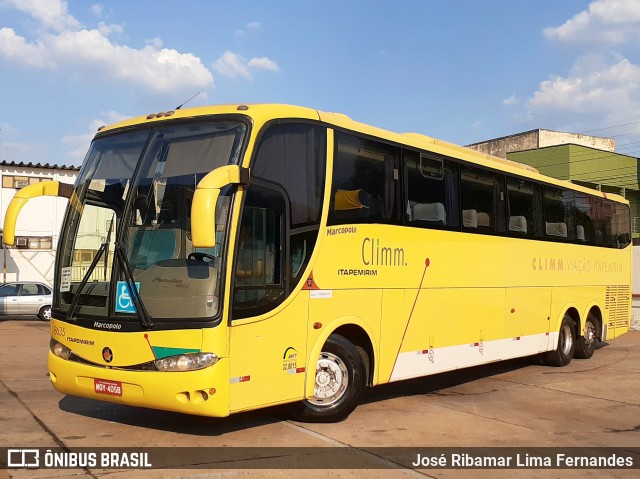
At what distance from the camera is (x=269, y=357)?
23.9 ft

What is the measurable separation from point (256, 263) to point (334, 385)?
6.49ft

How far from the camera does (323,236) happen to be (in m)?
8.06

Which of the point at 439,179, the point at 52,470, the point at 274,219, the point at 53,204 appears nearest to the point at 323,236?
the point at 274,219

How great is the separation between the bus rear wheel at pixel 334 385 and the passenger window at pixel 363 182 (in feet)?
4.99

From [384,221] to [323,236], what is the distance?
1.25 meters

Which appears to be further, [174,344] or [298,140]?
[298,140]

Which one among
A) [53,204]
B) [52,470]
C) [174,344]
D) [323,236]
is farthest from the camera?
[53,204]

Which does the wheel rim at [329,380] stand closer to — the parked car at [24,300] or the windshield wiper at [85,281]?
the windshield wiper at [85,281]

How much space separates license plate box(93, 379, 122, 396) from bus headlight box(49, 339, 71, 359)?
0.58 metres

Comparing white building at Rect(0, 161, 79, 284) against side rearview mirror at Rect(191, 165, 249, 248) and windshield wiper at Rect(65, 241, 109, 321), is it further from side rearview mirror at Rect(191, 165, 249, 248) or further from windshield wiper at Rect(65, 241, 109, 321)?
side rearview mirror at Rect(191, 165, 249, 248)

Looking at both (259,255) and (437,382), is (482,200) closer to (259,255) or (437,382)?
(437,382)

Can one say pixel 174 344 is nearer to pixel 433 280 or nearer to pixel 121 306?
pixel 121 306

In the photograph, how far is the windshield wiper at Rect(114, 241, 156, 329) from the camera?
270 inches

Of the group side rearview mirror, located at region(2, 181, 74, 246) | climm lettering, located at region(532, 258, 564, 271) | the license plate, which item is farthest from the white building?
the license plate
